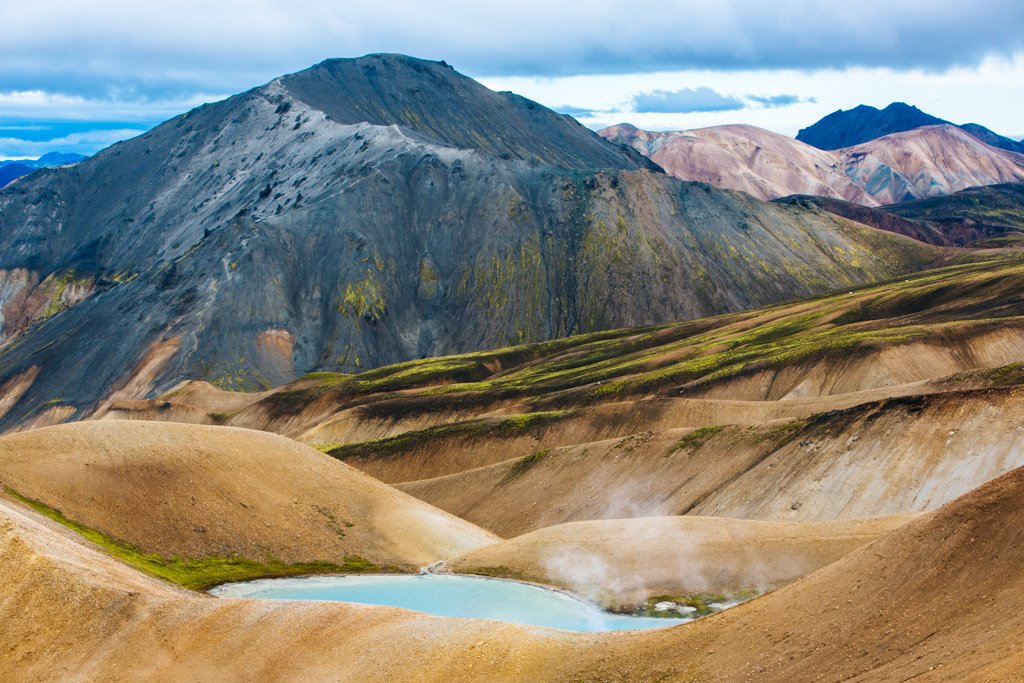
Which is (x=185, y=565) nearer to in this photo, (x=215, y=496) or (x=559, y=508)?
(x=215, y=496)

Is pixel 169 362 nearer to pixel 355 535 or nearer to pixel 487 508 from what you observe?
pixel 487 508

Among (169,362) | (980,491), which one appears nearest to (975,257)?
(169,362)

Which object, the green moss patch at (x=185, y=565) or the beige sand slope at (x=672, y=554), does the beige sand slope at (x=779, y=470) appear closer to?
the beige sand slope at (x=672, y=554)

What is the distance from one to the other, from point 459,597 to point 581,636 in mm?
18543

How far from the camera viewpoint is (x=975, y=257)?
650 feet

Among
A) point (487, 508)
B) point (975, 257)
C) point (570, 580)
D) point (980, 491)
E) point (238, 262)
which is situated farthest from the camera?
point (975, 257)

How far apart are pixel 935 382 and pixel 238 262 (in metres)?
127

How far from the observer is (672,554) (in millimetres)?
57781

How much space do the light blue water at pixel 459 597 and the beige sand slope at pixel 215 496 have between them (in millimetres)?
3306

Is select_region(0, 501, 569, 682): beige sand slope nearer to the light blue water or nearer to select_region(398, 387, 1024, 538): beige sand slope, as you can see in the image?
the light blue water

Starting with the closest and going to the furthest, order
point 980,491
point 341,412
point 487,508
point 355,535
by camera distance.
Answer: point 980,491 < point 355,535 < point 487,508 < point 341,412

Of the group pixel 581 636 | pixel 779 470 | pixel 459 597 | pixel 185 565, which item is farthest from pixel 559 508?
pixel 581 636

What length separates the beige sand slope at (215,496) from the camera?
198ft

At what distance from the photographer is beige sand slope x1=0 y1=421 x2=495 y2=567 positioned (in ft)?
198
